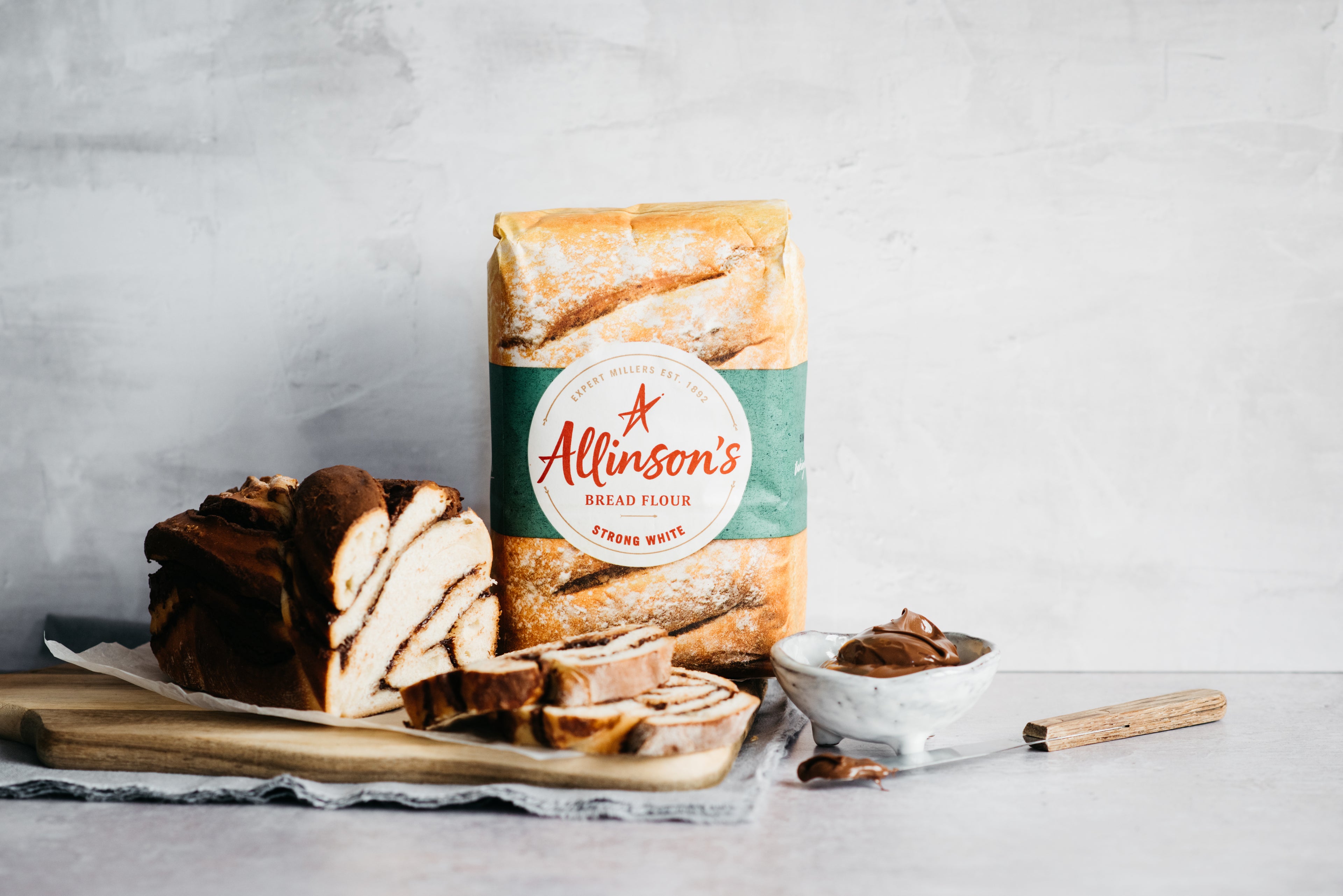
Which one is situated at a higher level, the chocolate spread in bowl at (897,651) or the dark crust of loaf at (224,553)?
the dark crust of loaf at (224,553)

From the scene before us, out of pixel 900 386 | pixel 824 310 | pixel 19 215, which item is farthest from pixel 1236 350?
pixel 19 215

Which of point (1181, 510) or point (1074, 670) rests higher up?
point (1181, 510)

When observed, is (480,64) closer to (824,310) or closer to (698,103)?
(698,103)

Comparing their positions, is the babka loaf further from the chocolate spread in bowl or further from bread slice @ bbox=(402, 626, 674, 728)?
the chocolate spread in bowl

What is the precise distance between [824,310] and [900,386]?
0.18m

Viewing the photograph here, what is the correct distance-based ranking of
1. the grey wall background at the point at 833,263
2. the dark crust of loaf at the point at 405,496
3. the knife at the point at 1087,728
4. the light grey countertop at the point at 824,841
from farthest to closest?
1. the grey wall background at the point at 833,263
2. the dark crust of loaf at the point at 405,496
3. the knife at the point at 1087,728
4. the light grey countertop at the point at 824,841

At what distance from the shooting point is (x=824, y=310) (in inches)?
68.2

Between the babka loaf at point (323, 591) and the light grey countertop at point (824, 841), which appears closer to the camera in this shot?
the light grey countertop at point (824, 841)

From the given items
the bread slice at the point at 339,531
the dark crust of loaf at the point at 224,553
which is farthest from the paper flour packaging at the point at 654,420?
the dark crust of loaf at the point at 224,553

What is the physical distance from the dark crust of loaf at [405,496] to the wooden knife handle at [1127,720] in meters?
0.85

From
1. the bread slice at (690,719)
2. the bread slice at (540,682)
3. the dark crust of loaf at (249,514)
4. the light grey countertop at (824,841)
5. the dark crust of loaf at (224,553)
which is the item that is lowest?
the light grey countertop at (824,841)

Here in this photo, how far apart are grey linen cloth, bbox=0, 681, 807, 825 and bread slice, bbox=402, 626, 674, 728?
0.09 meters

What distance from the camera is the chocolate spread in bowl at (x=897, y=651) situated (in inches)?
49.2

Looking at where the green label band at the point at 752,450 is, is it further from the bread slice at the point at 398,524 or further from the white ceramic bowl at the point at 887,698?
the white ceramic bowl at the point at 887,698
